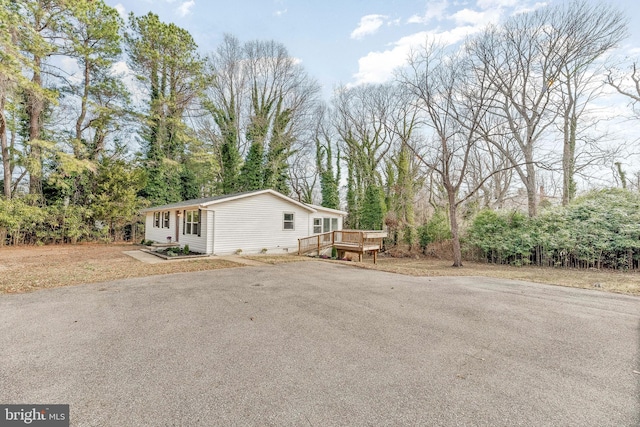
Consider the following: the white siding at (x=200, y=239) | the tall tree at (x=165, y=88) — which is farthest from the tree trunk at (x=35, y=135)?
the white siding at (x=200, y=239)

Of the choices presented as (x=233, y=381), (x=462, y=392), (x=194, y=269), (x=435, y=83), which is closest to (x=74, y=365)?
(x=233, y=381)

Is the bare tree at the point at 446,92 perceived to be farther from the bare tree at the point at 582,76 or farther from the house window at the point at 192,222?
the house window at the point at 192,222

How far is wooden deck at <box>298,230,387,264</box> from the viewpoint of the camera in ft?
39.9

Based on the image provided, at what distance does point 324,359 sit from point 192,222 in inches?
488

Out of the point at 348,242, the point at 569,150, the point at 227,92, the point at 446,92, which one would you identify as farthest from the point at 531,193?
the point at 227,92

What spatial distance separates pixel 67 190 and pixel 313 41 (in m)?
17.0

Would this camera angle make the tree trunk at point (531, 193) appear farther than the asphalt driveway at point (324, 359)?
Yes

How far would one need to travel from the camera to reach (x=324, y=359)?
2.78 meters

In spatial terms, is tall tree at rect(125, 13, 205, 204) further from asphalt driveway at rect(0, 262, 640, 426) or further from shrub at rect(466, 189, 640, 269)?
shrub at rect(466, 189, 640, 269)

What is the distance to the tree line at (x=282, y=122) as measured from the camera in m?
11.5

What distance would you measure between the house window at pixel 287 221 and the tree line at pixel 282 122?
638 centimetres

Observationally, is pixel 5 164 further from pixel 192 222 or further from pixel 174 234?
pixel 192 222

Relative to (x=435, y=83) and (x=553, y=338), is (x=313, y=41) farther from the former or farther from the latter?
A: (x=553, y=338)

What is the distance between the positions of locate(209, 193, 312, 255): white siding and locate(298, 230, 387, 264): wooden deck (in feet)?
2.12
